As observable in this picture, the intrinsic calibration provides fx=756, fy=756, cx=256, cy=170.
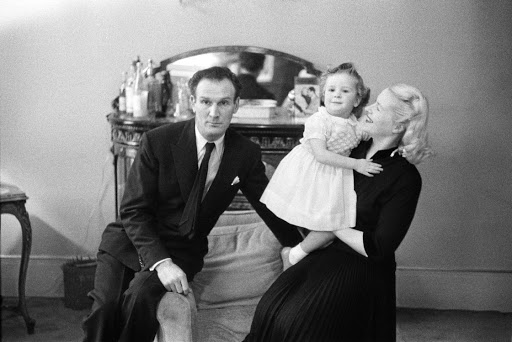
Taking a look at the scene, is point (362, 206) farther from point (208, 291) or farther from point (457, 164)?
point (457, 164)

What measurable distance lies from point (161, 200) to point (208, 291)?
404mm

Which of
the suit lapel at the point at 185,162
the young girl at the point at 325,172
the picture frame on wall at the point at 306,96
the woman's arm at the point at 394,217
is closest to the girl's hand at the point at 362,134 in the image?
the young girl at the point at 325,172

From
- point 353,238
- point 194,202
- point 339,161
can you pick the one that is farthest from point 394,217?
point 194,202

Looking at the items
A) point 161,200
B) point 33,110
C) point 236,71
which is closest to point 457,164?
point 236,71

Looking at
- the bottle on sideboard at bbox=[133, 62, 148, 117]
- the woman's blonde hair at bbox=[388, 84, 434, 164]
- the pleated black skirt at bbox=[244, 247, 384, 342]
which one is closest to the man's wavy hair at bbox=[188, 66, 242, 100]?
the woman's blonde hair at bbox=[388, 84, 434, 164]

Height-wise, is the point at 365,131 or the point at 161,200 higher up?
the point at 365,131

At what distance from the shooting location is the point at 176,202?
9.21ft

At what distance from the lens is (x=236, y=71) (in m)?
4.52

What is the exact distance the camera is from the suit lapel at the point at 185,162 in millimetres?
2771

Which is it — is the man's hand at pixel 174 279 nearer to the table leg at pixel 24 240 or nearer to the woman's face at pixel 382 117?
the woman's face at pixel 382 117

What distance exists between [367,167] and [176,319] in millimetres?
836

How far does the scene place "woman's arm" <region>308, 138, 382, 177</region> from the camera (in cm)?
264

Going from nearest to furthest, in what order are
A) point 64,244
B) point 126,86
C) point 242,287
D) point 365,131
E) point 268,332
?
point 268,332 < point 365,131 < point 242,287 < point 126,86 < point 64,244

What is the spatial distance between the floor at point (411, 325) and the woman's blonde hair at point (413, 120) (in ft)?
5.90
